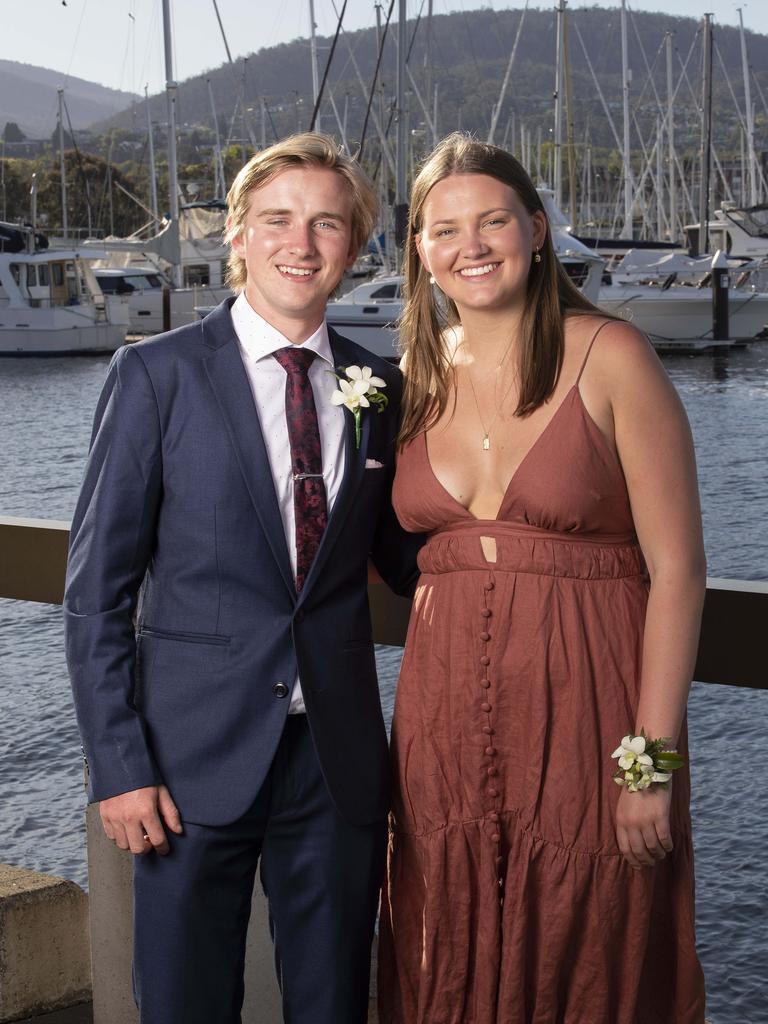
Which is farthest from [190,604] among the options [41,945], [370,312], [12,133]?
[12,133]

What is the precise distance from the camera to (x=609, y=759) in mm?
2217

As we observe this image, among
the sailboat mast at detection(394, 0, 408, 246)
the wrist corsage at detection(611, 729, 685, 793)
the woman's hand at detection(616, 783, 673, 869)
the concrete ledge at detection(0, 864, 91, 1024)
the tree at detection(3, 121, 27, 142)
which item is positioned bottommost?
the concrete ledge at detection(0, 864, 91, 1024)

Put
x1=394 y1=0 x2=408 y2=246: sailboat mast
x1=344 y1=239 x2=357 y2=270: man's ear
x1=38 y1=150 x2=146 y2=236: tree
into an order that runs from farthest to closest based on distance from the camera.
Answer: x1=38 y1=150 x2=146 y2=236: tree < x1=394 y1=0 x2=408 y2=246: sailboat mast < x1=344 y1=239 x2=357 y2=270: man's ear

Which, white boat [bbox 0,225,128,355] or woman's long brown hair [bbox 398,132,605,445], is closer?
woman's long brown hair [bbox 398,132,605,445]

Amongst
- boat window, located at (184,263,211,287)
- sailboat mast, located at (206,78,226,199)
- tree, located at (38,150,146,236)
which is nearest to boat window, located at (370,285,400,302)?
boat window, located at (184,263,211,287)

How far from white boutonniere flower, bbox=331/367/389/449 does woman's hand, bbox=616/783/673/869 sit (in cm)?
73

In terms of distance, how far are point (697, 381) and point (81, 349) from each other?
1782cm

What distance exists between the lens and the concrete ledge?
8.90 ft

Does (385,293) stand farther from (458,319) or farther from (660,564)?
(660,564)

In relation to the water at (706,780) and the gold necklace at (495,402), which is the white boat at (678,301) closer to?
the water at (706,780)

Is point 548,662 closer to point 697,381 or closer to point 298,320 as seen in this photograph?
point 298,320

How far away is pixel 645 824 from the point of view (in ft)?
7.04

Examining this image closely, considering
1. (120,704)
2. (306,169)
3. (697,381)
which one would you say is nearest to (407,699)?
(120,704)

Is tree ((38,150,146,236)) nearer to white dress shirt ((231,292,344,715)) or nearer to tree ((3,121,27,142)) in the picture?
tree ((3,121,27,142))
